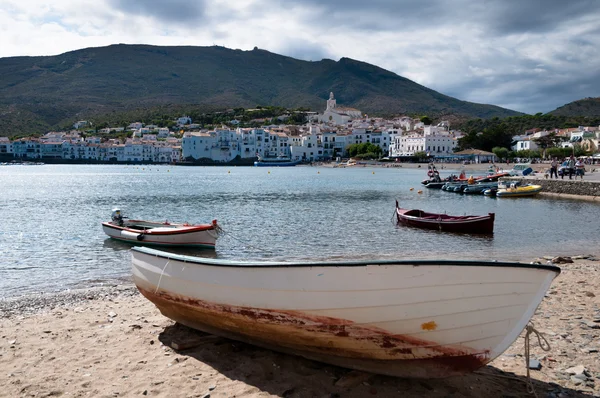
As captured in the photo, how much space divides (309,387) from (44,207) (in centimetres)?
3147

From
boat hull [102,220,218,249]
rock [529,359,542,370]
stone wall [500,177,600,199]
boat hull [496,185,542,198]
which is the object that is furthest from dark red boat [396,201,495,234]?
boat hull [496,185,542,198]

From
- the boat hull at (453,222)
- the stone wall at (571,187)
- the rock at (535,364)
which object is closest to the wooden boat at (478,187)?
the stone wall at (571,187)

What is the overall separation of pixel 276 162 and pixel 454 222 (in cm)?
11981

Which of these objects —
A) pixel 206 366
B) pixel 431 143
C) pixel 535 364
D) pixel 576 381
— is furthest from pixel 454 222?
pixel 431 143

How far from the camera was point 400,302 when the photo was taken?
4.85 meters

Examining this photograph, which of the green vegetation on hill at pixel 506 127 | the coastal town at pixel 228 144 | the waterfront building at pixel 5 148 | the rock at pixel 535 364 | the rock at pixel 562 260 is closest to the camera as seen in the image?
the rock at pixel 535 364

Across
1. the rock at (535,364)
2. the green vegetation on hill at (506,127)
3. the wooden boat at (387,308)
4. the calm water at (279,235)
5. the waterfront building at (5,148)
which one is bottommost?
the calm water at (279,235)

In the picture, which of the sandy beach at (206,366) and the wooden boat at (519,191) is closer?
the sandy beach at (206,366)

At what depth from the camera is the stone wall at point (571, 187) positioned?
34.8m

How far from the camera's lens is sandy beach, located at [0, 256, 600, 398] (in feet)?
16.6

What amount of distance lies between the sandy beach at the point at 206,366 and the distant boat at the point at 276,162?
130 metres

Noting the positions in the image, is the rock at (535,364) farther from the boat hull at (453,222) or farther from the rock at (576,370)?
the boat hull at (453,222)

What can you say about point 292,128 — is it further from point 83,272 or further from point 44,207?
point 83,272

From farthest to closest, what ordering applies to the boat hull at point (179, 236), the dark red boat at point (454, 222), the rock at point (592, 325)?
the dark red boat at point (454, 222) → the boat hull at point (179, 236) → the rock at point (592, 325)
